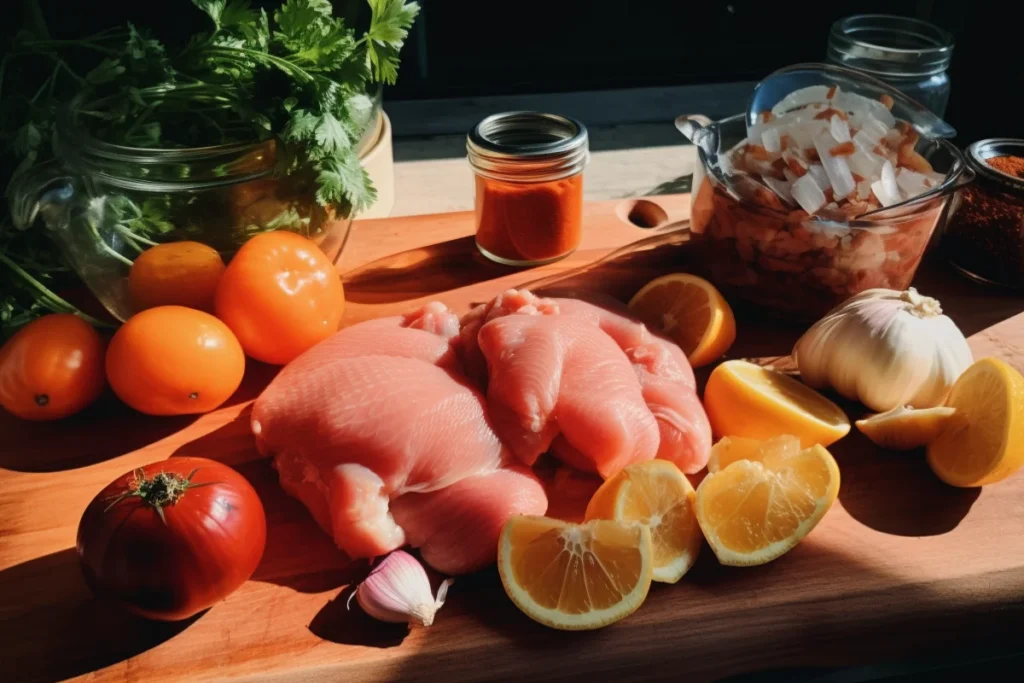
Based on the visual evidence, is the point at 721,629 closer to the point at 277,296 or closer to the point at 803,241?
the point at 803,241

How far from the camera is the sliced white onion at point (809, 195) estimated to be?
→ 1513mm

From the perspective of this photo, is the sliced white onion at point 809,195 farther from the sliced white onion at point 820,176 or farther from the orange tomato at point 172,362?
the orange tomato at point 172,362

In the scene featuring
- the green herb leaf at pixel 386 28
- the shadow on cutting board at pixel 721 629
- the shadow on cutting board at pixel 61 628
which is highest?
the green herb leaf at pixel 386 28

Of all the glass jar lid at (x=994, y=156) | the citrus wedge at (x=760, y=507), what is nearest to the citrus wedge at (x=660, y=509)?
the citrus wedge at (x=760, y=507)

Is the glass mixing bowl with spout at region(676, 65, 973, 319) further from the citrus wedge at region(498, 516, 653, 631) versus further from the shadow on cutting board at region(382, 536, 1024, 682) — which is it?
the citrus wedge at region(498, 516, 653, 631)

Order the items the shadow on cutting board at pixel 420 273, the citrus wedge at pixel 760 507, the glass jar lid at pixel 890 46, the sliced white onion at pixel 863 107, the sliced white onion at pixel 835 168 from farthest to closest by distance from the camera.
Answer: the glass jar lid at pixel 890 46, the shadow on cutting board at pixel 420 273, the sliced white onion at pixel 863 107, the sliced white onion at pixel 835 168, the citrus wedge at pixel 760 507

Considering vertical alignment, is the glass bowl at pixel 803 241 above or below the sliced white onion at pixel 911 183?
below

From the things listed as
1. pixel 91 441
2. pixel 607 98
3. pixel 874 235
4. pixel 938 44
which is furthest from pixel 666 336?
pixel 607 98

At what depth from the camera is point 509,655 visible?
1.09 meters

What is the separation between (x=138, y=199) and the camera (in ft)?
4.91

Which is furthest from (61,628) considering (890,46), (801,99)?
(890,46)

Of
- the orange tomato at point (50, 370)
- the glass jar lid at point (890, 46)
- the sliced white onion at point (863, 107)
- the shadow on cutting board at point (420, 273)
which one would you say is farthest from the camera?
the glass jar lid at point (890, 46)

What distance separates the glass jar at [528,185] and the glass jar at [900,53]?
0.86 metres

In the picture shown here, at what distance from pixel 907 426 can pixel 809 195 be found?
0.45 m
